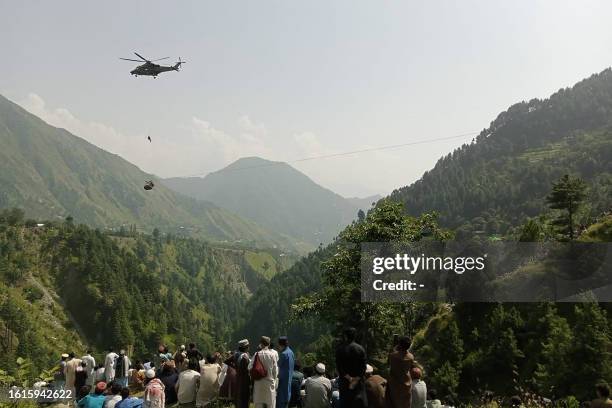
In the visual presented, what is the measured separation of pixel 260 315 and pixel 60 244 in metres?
81.0

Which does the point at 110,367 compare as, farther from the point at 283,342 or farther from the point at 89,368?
the point at 283,342

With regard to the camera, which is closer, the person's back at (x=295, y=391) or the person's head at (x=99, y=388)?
the person's head at (x=99, y=388)

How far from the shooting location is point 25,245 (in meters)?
172

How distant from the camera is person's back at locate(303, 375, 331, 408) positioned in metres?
10.9

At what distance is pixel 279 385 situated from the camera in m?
11.8

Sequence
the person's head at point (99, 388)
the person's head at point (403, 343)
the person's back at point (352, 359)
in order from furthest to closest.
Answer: the person's head at point (99, 388), the person's head at point (403, 343), the person's back at point (352, 359)

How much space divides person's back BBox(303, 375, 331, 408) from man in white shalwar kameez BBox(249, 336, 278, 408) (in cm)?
82

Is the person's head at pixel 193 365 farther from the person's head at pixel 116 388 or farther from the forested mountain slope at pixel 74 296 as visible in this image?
the forested mountain slope at pixel 74 296

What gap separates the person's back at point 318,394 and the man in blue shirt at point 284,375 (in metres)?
0.77

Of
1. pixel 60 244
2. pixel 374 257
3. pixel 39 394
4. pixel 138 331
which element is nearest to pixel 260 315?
pixel 138 331

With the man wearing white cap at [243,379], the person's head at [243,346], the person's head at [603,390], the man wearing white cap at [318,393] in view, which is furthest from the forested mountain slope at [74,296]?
the person's head at [603,390]

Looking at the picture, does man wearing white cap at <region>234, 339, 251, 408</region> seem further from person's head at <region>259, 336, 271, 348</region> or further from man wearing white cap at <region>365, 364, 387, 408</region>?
man wearing white cap at <region>365, 364, 387, 408</region>

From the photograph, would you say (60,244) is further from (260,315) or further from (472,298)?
(472,298)

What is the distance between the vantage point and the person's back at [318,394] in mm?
10906
